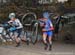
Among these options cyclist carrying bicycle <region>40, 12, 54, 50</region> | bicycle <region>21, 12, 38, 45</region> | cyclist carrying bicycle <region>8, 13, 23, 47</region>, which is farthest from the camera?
bicycle <region>21, 12, 38, 45</region>

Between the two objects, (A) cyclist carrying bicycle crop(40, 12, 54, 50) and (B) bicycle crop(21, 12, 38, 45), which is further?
(B) bicycle crop(21, 12, 38, 45)

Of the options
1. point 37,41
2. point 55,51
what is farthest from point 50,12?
point 55,51

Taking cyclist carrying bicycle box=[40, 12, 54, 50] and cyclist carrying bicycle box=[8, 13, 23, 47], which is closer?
cyclist carrying bicycle box=[40, 12, 54, 50]

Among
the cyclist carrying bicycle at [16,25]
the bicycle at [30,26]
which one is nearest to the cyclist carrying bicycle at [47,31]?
the bicycle at [30,26]

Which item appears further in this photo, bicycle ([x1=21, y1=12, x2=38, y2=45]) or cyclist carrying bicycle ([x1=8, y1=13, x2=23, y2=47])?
bicycle ([x1=21, y1=12, x2=38, y2=45])

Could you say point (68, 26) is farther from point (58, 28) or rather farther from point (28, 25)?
point (28, 25)

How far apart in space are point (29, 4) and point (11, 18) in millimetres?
1191

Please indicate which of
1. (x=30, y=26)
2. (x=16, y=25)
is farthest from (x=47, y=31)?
(x=30, y=26)

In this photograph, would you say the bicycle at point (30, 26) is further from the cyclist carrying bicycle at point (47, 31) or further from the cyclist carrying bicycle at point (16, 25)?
the cyclist carrying bicycle at point (47, 31)

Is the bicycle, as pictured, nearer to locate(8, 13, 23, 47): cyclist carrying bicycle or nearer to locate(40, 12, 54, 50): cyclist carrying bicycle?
locate(8, 13, 23, 47): cyclist carrying bicycle

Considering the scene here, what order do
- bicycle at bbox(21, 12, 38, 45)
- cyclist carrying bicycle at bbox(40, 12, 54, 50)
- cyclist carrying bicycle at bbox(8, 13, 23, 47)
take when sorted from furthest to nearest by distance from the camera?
bicycle at bbox(21, 12, 38, 45) → cyclist carrying bicycle at bbox(8, 13, 23, 47) → cyclist carrying bicycle at bbox(40, 12, 54, 50)

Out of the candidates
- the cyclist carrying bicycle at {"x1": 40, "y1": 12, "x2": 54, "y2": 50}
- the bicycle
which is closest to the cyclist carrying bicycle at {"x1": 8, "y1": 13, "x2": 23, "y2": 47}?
the bicycle

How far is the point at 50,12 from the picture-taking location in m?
15.1

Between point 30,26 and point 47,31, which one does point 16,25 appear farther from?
point 47,31
